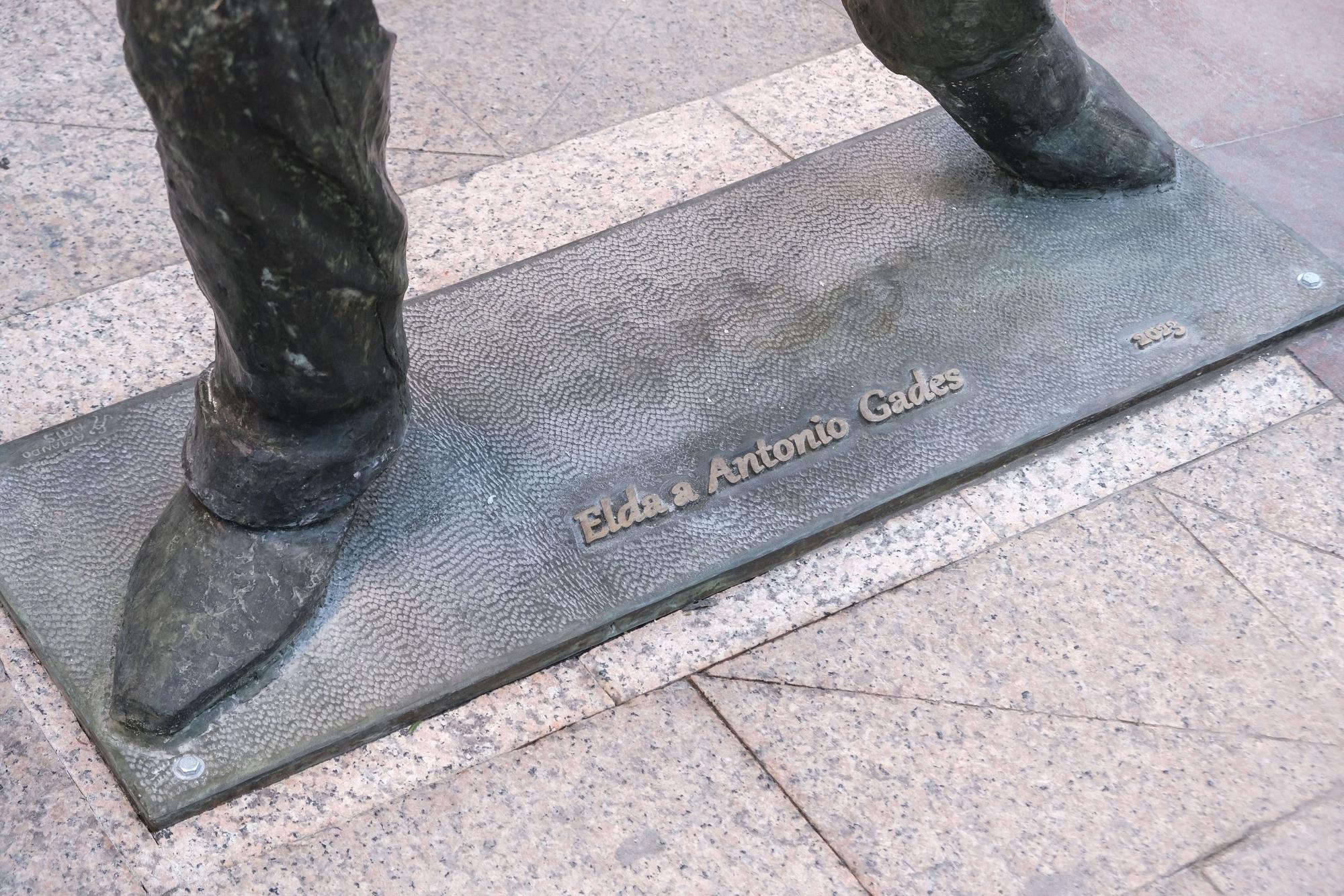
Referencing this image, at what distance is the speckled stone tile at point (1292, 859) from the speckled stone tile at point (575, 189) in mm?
1621

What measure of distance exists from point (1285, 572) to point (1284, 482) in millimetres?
204

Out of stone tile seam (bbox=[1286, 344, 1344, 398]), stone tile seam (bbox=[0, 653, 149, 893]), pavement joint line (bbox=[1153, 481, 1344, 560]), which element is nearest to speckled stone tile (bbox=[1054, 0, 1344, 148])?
stone tile seam (bbox=[1286, 344, 1344, 398])

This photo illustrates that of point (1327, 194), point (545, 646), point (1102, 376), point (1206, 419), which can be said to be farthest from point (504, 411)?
point (1327, 194)

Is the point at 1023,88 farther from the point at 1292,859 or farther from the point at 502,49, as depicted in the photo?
the point at 1292,859

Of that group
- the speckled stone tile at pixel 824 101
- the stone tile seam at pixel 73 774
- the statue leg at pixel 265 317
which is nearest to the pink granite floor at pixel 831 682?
the stone tile seam at pixel 73 774

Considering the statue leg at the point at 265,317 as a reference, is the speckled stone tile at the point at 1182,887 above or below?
below

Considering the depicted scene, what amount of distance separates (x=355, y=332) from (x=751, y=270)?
101 cm

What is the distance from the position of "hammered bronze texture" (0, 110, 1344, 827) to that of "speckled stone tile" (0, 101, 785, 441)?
13cm

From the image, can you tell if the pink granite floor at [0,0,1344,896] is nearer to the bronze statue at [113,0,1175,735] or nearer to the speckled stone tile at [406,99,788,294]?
the speckled stone tile at [406,99,788,294]

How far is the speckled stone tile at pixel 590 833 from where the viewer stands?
1930 mm

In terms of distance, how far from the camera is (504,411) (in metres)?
2.41
